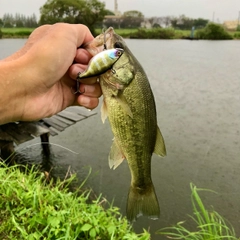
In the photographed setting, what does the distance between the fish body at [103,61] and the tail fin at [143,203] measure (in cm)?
97

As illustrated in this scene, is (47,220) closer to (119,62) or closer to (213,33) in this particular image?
(119,62)

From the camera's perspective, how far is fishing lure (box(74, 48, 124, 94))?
5.37 feet

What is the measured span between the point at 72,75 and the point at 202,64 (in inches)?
791

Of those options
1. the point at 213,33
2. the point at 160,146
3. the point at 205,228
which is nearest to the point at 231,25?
the point at 213,33

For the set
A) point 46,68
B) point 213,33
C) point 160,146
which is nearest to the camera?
point 46,68

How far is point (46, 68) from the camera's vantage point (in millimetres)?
1962

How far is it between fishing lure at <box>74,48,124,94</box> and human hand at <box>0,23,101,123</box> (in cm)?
29

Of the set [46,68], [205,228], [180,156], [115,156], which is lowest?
[180,156]

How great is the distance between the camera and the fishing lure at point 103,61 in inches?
64.5

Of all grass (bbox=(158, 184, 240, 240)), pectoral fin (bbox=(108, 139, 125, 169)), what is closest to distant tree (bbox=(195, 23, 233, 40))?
grass (bbox=(158, 184, 240, 240))

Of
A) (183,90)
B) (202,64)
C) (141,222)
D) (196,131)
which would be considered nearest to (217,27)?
(202,64)

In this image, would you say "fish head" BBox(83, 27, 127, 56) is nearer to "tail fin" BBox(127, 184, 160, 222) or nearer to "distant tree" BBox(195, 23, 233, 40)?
"tail fin" BBox(127, 184, 160, 222)

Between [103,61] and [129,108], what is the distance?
32cm

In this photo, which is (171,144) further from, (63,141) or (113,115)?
(113,115)
